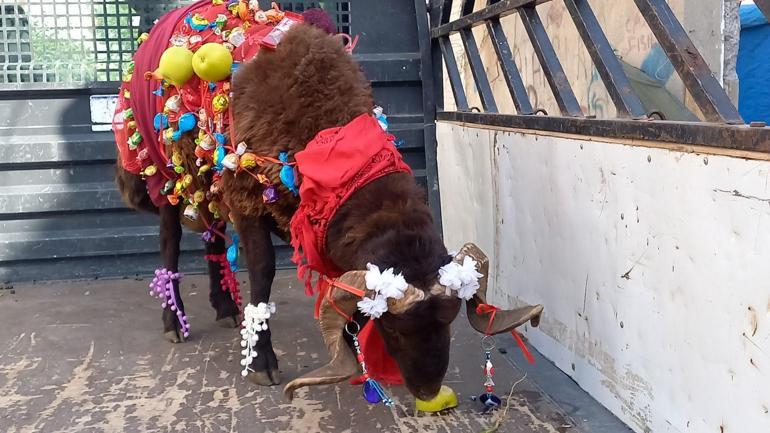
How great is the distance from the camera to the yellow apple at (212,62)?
12.7ft

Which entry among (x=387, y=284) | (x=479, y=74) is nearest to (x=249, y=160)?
(x=387, y=284)

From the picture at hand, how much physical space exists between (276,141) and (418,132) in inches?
96.9

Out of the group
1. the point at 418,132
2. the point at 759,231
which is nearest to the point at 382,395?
the point at 759,231

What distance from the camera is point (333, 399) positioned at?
3.71 meters

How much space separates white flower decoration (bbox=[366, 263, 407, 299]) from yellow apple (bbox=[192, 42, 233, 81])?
152 centimetres

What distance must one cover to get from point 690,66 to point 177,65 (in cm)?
251

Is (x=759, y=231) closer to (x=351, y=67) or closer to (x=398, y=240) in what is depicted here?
(x=398, y=240)

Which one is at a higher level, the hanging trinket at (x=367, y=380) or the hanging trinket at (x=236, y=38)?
the hanging trinket at (x=236, y=38)

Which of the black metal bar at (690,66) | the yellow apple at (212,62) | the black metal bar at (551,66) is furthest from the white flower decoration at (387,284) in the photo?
the yellow apple at (212,62)

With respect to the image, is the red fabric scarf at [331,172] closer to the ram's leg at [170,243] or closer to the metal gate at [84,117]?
the ram's leg at [170,243]

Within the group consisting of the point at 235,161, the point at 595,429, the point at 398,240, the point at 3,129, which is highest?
the point at 3,129

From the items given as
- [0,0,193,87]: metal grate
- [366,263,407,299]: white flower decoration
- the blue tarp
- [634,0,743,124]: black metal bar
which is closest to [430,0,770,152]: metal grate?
[634,0,743,124]: black metal bar

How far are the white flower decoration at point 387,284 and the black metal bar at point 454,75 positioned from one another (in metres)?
2.63

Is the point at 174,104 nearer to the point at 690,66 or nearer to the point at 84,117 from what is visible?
the point at 84,117
